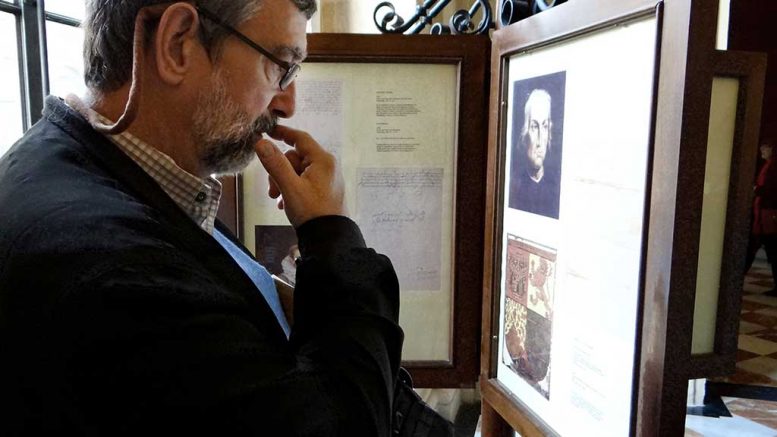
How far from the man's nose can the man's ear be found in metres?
0.16

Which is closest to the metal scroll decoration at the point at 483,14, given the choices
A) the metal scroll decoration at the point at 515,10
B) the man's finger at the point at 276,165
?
the metal scroll decoration at the point at 515,10

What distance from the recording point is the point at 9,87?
2.05 meters

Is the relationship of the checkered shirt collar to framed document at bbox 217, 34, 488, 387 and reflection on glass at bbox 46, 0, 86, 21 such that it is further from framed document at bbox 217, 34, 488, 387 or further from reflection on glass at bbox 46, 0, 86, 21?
reflection on glass at bbox 46, 0, 86, 21

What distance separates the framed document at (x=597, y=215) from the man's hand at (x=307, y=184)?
43 centimetres

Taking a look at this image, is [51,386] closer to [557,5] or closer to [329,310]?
[329,310]

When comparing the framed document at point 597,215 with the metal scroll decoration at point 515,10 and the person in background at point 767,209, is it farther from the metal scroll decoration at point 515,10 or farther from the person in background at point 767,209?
the person in background at point 767,209

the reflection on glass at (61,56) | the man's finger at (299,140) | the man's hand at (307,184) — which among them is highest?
the reflection on glass at (61,56)

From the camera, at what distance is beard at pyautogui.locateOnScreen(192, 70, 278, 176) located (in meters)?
0.93

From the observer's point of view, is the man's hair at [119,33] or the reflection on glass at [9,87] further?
the reflection on glass at [9,87]

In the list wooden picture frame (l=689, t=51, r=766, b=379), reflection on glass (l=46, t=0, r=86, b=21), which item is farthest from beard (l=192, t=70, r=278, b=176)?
reflection on glass (l=46, t=0, r=86, b=21)

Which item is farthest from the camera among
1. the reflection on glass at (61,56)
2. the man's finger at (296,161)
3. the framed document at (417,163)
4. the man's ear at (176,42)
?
the reflection on glass at (61,56)

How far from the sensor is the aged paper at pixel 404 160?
1.63 m

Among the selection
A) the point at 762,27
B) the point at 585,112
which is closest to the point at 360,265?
the point at 585,112

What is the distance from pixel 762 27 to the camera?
25.0 ft
